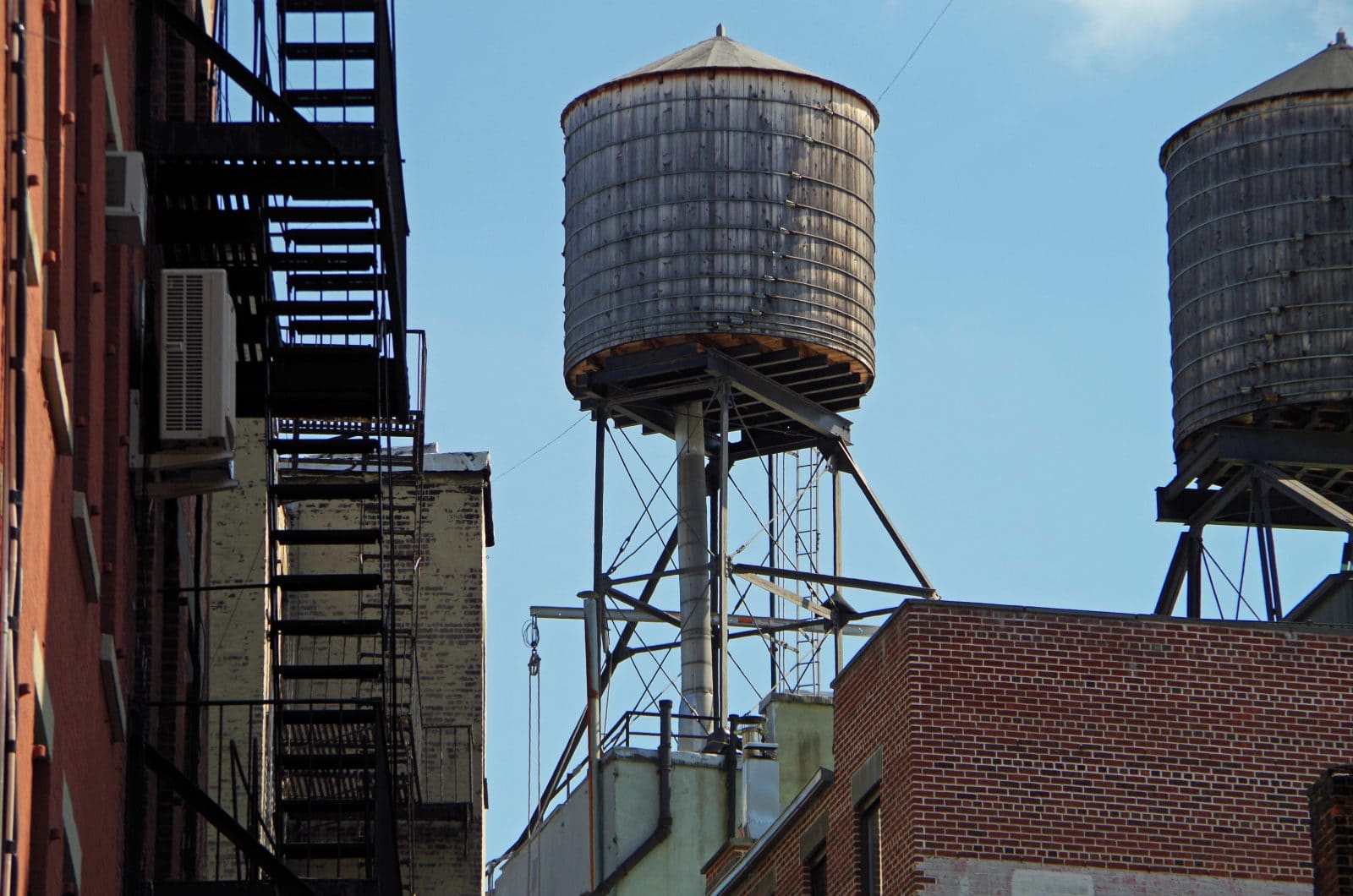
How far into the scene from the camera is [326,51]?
1981 cm

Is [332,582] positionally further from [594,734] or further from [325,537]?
[594,734]

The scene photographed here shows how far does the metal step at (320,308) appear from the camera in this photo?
1992cm

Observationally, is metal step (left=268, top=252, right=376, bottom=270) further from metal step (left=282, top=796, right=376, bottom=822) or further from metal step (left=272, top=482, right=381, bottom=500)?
metal step (left=282, top=796, right=376, bottom=822)

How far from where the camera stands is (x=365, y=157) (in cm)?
1792

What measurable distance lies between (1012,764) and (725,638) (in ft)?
54.1

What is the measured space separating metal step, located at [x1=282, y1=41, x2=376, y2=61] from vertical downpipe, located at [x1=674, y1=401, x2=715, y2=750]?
19910 millimetres

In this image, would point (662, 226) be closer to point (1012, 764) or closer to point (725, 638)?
point (725, 638)

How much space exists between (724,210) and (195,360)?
2264 cm

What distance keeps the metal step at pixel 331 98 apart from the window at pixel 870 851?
24.8 ft

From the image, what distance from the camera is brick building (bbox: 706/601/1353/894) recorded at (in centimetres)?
2238

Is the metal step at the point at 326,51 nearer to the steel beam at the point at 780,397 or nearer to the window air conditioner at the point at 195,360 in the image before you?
the window air conditioner at the point at 195,360

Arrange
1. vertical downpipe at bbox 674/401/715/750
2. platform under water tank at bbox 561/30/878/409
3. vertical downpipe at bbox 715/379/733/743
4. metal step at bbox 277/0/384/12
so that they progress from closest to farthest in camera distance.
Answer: metal step at bbox 277/0/384/12 < vertical downpipe at bbox 715/379/733/743 < platform under water tank at bbox 561/30/878/409 < vertical downpipe at bbox 674/401/715/750

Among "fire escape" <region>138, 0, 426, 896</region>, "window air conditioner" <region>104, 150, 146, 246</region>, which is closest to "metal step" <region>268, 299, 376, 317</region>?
"fire escape" <region>138, 0, 426, 896</region>

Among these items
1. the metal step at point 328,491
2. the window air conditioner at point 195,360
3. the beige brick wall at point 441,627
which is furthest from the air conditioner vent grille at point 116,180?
the beige brick wall at point 441,627
